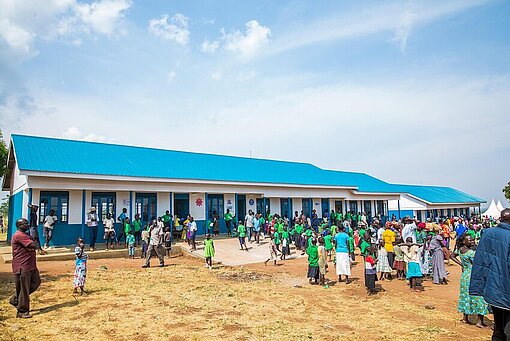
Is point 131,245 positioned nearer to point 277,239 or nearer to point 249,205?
point 277,239

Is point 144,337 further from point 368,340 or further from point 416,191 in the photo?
point 416,191

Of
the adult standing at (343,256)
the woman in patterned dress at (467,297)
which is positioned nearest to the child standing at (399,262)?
the adult standing at (343,256)

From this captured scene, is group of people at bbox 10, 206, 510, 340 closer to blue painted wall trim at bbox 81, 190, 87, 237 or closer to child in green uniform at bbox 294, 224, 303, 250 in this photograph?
child in green uniform at bbox 294, 224, 303, 250

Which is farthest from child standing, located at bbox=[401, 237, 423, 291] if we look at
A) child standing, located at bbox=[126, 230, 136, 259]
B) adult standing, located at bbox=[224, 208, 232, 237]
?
adult standing, located at bbox=[224, 208, 232, 237]

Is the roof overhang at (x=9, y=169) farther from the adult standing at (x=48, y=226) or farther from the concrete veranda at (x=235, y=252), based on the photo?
the concrete veranda at (x=235, y=252)

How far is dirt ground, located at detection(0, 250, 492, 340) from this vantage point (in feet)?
21.4

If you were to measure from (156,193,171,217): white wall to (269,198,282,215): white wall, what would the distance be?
311 inches

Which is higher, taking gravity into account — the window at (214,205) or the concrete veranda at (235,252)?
Answer: the window at (214,205)

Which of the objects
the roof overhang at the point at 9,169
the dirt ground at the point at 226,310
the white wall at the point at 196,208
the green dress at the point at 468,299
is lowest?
the dirt ground at the point at 226,310

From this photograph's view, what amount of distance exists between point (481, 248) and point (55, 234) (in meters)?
16.5

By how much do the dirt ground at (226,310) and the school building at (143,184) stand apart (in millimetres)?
4622

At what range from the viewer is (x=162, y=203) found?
65.3 ft

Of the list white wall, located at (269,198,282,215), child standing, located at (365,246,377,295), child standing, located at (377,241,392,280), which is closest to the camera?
child standing, located at (365,246,377,295)

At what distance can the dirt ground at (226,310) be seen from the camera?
654cm
